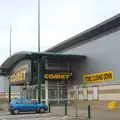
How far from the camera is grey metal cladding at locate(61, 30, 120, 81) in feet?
115

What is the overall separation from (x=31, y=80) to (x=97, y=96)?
27.4 ft

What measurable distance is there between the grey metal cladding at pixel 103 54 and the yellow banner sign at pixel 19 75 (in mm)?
6974

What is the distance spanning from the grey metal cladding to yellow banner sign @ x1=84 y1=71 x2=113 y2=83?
45 centimetres

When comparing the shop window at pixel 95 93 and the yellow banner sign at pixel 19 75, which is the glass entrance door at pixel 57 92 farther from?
the shop window at pixel 95 93

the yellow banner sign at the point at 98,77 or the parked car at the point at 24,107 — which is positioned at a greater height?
the yellow banner sign at the point at 98,77

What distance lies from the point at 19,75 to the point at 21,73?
5.63ft

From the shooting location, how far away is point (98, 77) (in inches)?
1519

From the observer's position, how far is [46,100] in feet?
143

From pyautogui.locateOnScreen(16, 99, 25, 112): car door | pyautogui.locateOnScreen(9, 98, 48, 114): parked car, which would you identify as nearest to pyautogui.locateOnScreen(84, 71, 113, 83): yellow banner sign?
pyautogui.locateOnScreen(9, 98, 48, 114): parked car

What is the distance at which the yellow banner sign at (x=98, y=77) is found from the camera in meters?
36.4

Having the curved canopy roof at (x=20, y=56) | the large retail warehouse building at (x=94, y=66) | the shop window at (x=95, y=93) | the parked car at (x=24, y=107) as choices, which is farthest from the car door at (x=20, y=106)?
the shop window at (x=95, y=93)

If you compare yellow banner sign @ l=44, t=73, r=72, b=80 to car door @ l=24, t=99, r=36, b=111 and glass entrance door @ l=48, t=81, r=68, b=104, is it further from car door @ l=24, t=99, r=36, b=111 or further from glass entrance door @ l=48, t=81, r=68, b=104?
car door @ l=24, t=99, r=36, b=111

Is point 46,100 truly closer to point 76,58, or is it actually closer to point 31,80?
point 31,80

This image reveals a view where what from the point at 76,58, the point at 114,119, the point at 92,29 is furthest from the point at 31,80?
the point at 114,119
